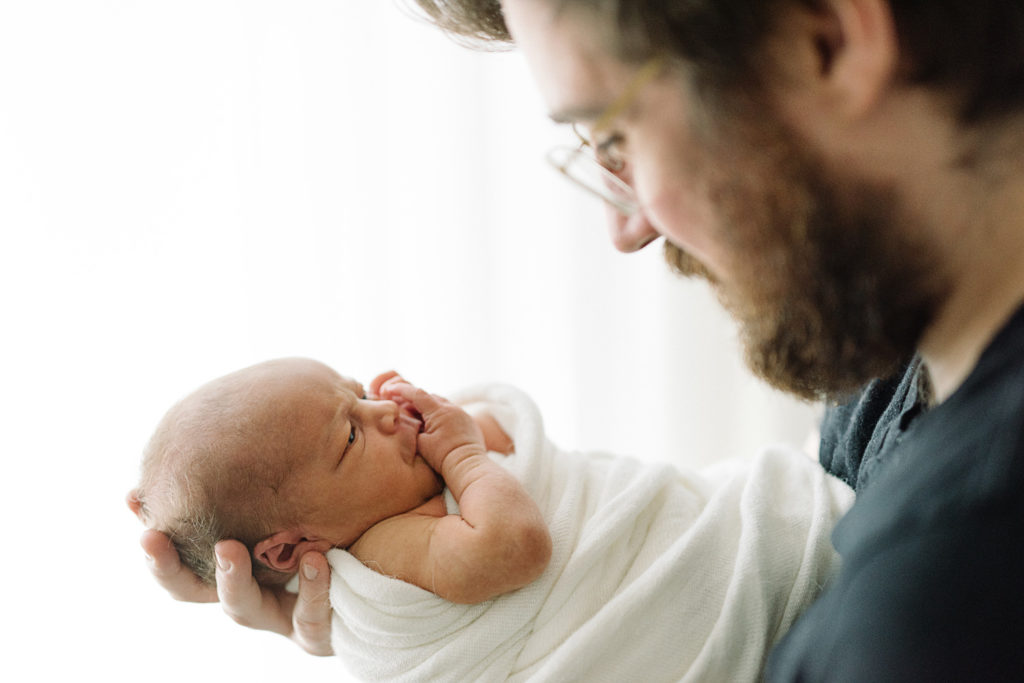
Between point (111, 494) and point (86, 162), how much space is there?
61 centimetres

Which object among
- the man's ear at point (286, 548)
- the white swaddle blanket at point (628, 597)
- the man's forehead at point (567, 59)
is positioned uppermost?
the man's forehead at point (567, 59)

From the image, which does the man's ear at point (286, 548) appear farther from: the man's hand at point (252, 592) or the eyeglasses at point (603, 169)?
the eyeglasses at point (603, 169)

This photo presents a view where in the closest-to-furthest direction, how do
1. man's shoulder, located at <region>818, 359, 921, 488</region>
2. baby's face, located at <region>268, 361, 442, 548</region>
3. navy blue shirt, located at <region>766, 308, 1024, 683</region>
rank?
navy blue shirt, located at <region>766, 308, 1024, 683</region>, man's shoulder, located at <region>818, 359, 921, 488</region>, baby's face, located at <region>268, 361, 442, 548</region>

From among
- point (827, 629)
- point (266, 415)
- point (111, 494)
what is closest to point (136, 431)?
point (111, 494)

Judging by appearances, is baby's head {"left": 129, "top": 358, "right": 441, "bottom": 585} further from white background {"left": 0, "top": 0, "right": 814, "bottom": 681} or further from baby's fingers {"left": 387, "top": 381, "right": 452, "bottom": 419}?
white background {"left": 0, "top": 0, "right": 814, "bottom": 681}

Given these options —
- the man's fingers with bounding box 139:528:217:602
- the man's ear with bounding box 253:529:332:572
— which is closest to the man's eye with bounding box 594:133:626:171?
the man's ear with bounding box 253:529:332:572

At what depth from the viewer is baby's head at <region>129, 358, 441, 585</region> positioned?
1117mm

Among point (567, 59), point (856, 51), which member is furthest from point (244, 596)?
point (856, 51)

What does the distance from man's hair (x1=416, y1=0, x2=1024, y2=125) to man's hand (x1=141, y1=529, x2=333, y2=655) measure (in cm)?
76

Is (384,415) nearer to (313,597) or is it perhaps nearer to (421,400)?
(421,400)

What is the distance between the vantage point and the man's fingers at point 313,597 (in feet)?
3.65

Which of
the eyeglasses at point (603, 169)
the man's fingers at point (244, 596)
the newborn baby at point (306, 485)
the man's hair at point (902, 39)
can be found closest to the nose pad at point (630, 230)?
the eyeglasses at point (603, 169)

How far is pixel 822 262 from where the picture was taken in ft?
2.64

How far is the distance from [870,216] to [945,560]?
0.31 meters
